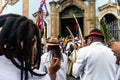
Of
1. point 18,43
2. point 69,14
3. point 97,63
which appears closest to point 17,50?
point 18,43

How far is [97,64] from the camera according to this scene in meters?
5.51

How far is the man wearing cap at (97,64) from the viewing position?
216 inches

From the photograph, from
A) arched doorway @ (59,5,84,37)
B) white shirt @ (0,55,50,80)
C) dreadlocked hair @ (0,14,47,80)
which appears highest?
dreadlocked hair @ (0,14,47,80)

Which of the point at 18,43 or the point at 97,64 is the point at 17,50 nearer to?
the point at 18,43

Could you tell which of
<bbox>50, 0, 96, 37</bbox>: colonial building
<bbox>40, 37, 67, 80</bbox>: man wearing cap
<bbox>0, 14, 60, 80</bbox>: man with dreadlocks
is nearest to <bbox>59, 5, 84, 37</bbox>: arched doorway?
<bbox>50, 0, 96, 37</bbox>: colonial building

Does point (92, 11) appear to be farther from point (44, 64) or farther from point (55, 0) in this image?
point (44, 64)

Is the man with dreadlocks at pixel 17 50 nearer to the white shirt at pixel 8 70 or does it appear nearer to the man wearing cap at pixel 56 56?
the white shirt at pixel 8 70

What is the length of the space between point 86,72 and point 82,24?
825 inches

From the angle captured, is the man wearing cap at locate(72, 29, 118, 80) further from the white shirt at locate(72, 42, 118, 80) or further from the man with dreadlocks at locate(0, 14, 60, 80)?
the man with dreadlocks at locate(0, 14, 60, 80)

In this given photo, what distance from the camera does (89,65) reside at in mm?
5570

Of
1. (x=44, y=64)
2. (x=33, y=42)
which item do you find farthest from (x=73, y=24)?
(x=33, y=42)

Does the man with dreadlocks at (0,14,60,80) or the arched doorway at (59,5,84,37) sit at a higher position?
the man with dreadlocks at (0,14,60,80)

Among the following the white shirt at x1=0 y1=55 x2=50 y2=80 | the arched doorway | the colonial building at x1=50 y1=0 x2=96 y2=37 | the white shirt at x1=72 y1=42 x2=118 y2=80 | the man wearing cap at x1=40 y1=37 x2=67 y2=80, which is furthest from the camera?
the arched doorway

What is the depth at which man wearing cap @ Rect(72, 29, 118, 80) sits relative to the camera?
5.48 metres
